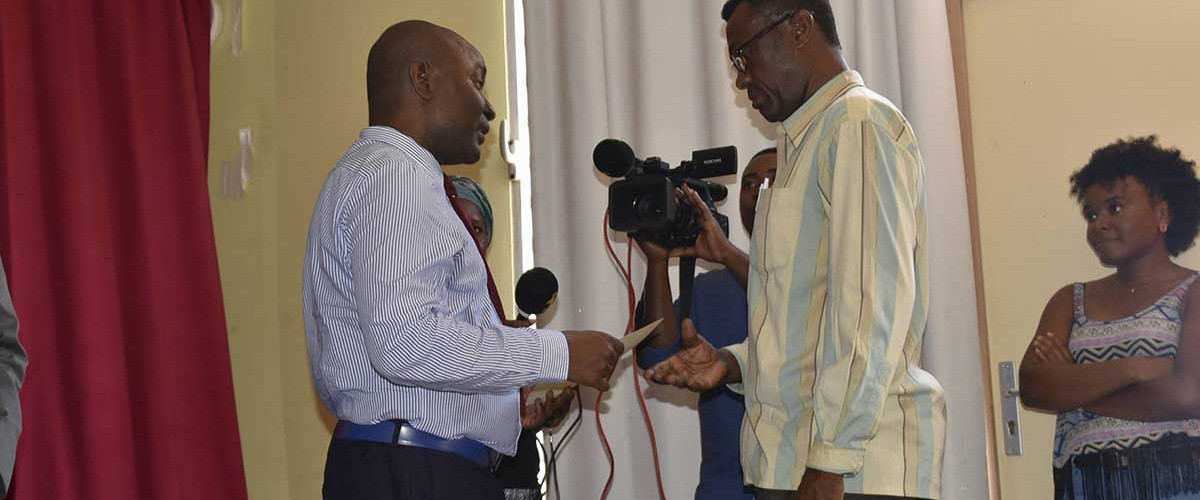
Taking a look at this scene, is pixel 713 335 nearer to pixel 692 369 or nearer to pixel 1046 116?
pixel 692 369

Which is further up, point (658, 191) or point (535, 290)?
point (658, 191)

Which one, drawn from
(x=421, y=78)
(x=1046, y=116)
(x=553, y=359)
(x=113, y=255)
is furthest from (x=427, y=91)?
(x=1046, y=116)

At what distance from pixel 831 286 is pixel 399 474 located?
2.63ft

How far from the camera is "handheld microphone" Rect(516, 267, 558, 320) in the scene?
113 inches

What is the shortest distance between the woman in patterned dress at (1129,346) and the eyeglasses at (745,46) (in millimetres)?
1410

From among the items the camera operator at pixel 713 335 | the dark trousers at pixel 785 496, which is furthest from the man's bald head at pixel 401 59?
the dark trousers at pixel 785 496

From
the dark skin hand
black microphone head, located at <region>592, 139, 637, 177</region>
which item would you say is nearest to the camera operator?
black microphone head, located at <region>592, 139, 637, 177</region>

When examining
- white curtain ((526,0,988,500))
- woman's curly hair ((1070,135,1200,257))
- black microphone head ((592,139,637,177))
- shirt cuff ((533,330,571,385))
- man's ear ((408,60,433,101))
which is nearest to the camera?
shirt cuff ((533,330,571,385))

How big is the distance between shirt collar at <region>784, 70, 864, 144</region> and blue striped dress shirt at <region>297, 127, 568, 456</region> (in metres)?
0.58

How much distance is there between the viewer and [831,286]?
1913 millimetres

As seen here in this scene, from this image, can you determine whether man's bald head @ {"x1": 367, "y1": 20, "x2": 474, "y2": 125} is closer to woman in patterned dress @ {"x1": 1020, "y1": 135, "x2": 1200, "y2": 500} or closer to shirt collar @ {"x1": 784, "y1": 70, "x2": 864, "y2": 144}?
shirt collar @ {"x1": 784, "y1": 70, "x2": 864, "y2": 144}

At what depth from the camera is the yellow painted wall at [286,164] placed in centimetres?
399

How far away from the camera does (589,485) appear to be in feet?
12.0

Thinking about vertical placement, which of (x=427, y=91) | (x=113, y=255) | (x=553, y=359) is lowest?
(x=553, y=359)
